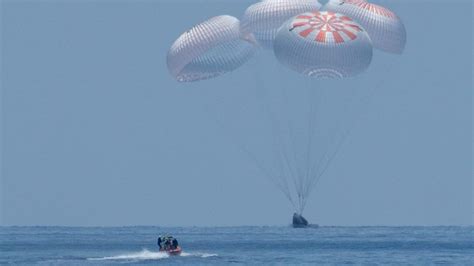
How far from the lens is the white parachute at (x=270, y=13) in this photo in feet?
192

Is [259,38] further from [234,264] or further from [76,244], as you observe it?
[76,244]

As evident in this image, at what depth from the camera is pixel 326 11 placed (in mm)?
58188

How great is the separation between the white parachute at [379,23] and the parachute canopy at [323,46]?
4.96 ft

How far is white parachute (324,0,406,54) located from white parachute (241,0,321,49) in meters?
1.20

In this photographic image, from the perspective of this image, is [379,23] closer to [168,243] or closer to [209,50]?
[209,50]

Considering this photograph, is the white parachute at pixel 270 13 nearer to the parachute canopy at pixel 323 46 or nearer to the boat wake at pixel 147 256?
the parachute canopy at pixel 323 46

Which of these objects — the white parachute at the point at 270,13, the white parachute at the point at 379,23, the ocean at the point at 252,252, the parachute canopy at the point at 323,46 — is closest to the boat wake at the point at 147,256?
the ocean at the point at 252,252

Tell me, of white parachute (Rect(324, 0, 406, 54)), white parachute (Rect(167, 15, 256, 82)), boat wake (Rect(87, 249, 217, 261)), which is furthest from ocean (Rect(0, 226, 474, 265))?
white parachute (Rect(324, 0, 406, 54))

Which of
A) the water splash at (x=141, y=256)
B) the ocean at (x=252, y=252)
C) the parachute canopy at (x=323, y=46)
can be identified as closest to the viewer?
the parachute canopy at (x=323, y=46)

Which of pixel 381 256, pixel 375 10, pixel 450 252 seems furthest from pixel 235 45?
pixel 450 252

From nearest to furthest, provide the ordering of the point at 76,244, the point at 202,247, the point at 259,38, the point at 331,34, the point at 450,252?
1. the point at 331,34
2. the point at 259,38
3. the point at 450,252
4. the point at 202,247
5. the point at 76,244

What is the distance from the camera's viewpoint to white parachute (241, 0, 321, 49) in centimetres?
5856

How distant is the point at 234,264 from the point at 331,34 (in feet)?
32.8

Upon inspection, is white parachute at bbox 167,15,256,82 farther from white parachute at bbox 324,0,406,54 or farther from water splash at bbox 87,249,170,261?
water splash at bbox 87,249,170,261
